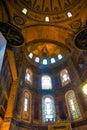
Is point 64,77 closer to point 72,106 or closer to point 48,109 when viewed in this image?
point 72,106

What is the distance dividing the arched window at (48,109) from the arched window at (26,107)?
4.18ft

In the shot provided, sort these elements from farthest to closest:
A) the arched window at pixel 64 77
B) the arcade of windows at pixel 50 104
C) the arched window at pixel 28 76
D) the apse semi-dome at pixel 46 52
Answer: the apse semi-dome at pixel 46 52 < the arched window at pixel 28 76 < the arched window at pixel 64 77 < the arcade of windows at pixel 50 104

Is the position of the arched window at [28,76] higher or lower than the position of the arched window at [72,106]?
higher

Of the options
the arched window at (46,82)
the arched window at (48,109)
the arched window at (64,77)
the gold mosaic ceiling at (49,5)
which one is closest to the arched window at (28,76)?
the arched window at (46,82)

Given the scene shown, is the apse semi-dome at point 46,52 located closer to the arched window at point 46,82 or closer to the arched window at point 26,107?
the arched window at point 46,82

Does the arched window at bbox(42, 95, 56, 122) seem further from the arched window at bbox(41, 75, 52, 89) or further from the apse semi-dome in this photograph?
the apse semi-dome

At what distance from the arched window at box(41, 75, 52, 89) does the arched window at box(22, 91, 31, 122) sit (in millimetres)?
2325

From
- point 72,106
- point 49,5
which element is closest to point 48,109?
point 72,106

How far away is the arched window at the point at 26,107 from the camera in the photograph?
462 inches

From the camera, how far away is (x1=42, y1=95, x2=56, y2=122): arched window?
12.1m

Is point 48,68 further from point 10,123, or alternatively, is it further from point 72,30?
point 10,123

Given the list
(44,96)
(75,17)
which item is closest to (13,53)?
(44,96)

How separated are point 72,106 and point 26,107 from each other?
3934 millimetres

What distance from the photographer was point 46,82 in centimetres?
1584
